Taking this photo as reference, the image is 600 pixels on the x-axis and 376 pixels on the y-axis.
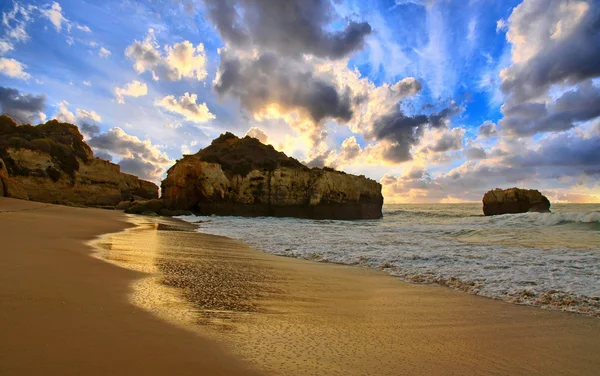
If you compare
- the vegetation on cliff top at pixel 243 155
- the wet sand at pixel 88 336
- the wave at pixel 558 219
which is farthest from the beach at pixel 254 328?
the vegetation on cliff top at pixel 243 155

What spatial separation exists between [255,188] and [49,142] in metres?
20.5

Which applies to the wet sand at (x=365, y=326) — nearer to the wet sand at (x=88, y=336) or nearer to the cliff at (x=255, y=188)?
the wet sand at (x=88, y=336)

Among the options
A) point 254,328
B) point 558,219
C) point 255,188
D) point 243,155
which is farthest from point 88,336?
point 243,155

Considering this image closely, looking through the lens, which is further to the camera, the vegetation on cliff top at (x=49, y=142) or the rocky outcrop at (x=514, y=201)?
the rocky outcrop at (x=514, y=201)

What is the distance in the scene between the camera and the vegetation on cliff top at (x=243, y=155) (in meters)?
29.5

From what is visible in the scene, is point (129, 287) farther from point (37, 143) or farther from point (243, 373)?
point (37, 143)

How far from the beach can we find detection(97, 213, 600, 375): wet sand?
0.01 metres

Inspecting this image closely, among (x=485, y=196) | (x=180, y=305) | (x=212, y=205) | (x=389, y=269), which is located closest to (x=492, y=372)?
(x=180, y=305)

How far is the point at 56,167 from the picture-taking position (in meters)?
31.0

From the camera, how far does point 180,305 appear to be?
2.53 meters

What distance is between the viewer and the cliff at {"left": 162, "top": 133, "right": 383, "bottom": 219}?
92.0 ft

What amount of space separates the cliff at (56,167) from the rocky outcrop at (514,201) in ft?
129

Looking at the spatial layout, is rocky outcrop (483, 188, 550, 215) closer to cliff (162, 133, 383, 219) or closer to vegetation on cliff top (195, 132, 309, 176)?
cliff (162, 133, 383, 219)

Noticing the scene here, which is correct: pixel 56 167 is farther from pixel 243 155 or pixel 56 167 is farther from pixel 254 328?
pixel 254 328
